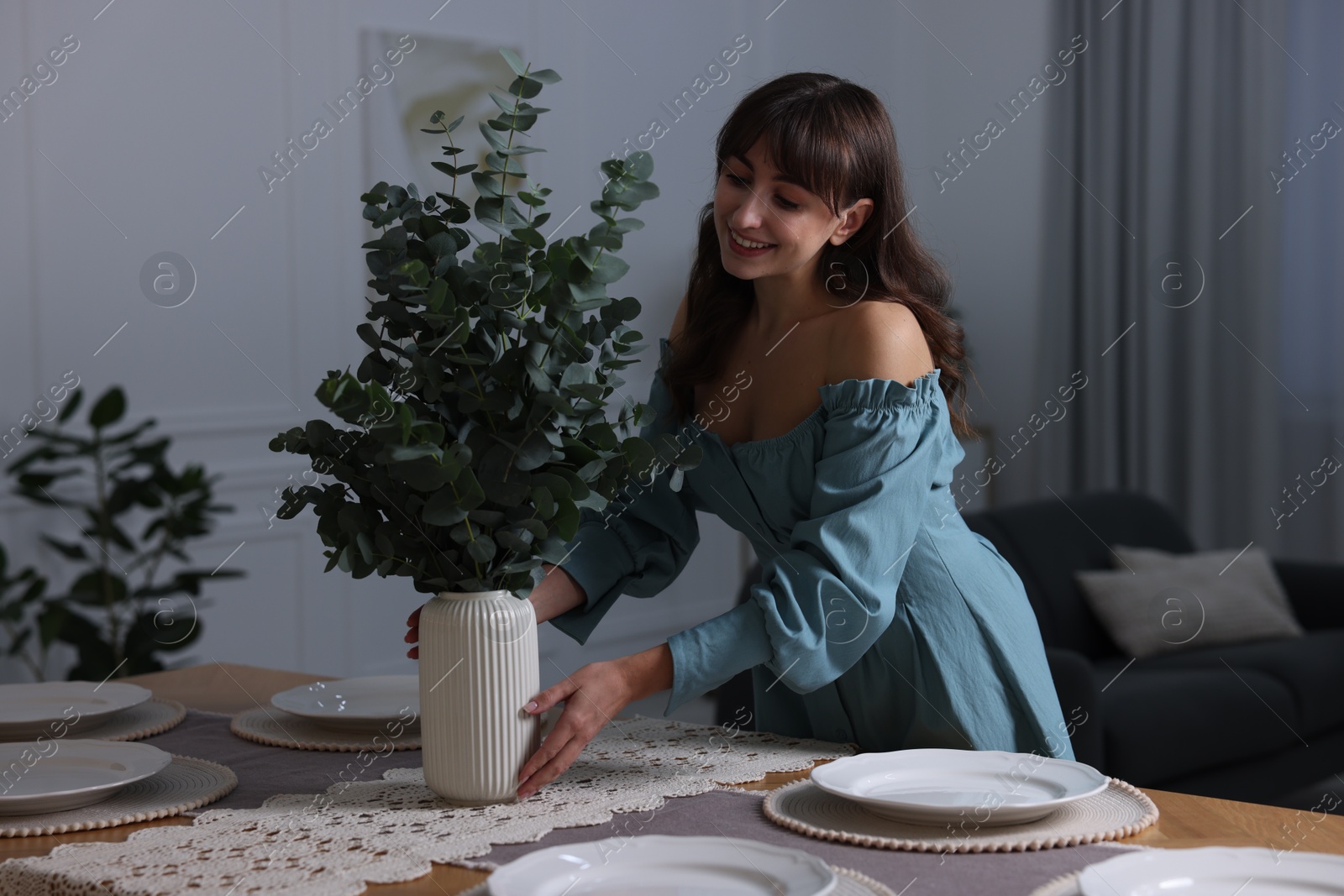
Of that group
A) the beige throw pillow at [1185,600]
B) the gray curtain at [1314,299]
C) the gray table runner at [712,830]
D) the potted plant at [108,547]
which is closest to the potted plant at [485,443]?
the gray table runner at [712,830]

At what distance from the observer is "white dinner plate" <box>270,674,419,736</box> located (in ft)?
4.36

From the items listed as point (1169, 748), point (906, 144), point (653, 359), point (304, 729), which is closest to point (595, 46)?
point (653, 359)

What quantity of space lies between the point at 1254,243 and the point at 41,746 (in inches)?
183

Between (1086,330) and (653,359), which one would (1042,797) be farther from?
(1086,330)

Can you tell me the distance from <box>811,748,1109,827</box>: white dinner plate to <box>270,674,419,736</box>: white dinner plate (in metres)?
0.47

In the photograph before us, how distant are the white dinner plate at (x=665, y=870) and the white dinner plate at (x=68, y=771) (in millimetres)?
→ 432

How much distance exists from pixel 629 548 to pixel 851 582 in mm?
309

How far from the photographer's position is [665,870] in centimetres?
87

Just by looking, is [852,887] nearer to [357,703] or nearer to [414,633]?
[414,633]

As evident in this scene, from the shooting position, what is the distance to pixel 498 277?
1.05m

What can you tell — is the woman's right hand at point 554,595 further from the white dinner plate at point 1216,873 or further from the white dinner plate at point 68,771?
the white dinner plate at point 1216,873

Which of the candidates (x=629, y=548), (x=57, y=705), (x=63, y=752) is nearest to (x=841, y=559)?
(x=629, y=548)

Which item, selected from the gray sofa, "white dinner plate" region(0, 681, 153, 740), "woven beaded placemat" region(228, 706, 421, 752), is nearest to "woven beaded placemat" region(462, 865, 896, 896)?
"woven beaded placemat" region(228, 706, 421, 752)

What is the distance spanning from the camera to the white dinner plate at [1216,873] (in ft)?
2.66
